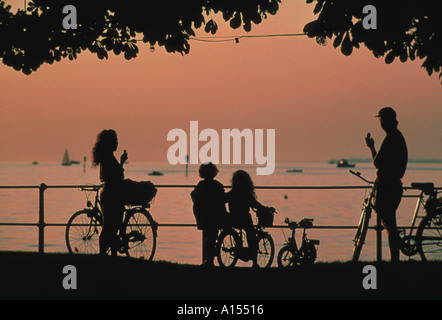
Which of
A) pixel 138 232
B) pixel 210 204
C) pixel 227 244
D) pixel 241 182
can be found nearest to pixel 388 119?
pixel 241 182

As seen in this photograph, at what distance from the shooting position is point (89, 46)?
32.3 ft

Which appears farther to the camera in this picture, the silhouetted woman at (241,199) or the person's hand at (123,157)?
the person's hand at (123,157)

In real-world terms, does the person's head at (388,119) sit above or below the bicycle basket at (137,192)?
above

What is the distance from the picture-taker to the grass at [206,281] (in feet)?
21.8

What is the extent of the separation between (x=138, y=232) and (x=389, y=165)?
3.60m

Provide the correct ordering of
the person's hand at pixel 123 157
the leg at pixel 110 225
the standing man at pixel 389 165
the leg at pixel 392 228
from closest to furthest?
1. the standing man at pixel 389 165
2. the leg at pixel 392 228
3. the person's hand at pixel 123 157
4. the leg at pixel 110 225

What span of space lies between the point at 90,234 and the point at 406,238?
14.7 ft

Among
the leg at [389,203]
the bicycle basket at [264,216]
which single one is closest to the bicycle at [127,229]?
the bicycle basket at [264,216]

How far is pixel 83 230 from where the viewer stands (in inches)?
373

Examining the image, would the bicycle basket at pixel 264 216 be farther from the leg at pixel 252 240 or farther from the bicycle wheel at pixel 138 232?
the bicycle wheel at pixel 138 232

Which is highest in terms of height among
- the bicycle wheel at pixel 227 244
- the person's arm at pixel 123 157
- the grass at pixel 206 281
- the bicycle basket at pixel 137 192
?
the person's arm at pixel 123 157

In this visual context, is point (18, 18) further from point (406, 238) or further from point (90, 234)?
point (406, 238)

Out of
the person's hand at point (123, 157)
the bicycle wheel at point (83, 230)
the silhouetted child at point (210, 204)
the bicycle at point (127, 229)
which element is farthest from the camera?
the bicycle wheel at point (83, 230)
